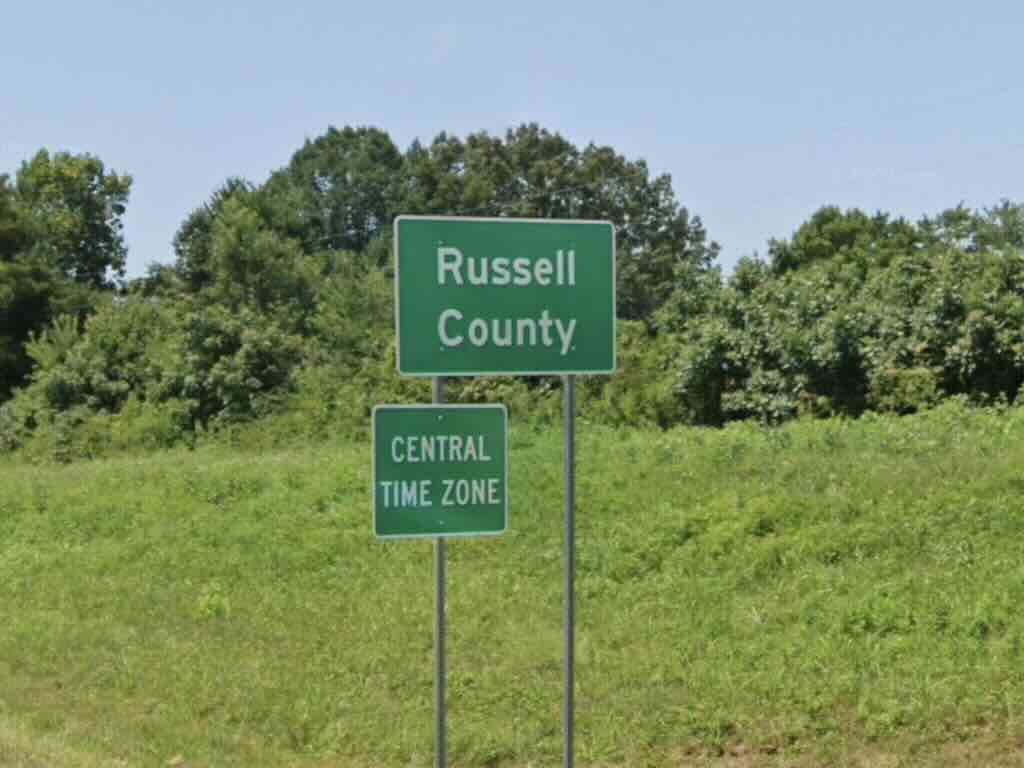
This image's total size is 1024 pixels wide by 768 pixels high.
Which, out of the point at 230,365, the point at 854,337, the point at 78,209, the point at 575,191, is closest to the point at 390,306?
the point at 230,365

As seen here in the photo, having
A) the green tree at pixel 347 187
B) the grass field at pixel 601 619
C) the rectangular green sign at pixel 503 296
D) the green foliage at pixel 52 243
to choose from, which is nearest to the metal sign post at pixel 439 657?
the rectangular green sign at pixel 503 296

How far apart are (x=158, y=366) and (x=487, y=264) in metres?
25.9

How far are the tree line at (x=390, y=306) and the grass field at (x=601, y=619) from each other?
13.0 ft

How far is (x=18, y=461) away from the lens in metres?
28.7

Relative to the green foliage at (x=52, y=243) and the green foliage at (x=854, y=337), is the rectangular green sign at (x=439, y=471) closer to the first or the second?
the green foliage at (x=854, y=337)

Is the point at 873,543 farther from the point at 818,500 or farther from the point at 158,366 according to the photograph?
the point at 158,366

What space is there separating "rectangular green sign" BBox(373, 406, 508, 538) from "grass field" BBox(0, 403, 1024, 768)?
2525mm

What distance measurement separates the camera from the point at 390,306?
3259cm

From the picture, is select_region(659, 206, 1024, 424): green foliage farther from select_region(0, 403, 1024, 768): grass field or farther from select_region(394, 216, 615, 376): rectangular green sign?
select_region(394, 216, 615, 376): rectangular green sign

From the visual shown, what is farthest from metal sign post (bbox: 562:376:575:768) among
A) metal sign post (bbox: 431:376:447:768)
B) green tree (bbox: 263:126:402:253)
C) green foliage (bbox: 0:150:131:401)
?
green tree (bbox: 263:126:402:253)

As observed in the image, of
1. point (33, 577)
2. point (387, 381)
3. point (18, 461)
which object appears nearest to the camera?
point (33, 577)

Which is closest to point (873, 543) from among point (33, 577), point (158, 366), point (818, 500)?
point (818, 500)

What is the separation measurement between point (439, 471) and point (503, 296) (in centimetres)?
76

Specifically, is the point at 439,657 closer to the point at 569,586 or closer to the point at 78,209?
the point at 569,586
